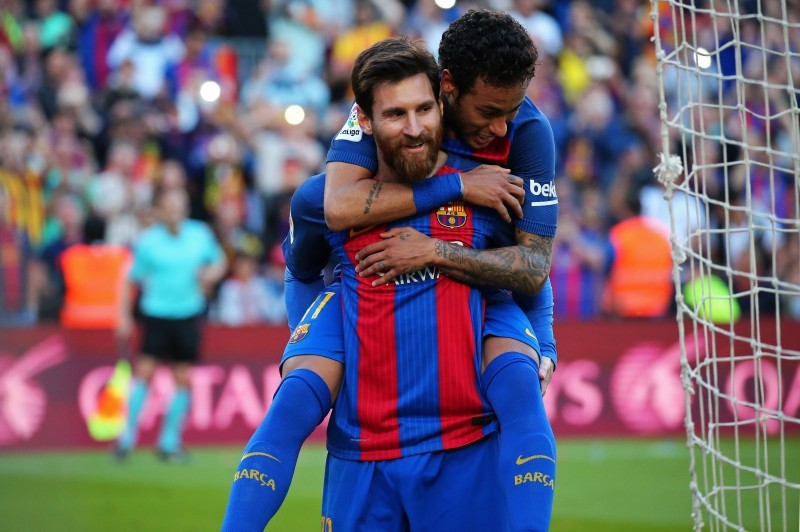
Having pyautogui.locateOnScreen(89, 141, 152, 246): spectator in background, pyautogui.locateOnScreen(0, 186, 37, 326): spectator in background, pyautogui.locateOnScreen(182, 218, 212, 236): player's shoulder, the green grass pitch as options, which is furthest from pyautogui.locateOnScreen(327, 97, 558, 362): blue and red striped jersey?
pyautogui.locateOnScreen(89, 141, 152, 246): spectator in background

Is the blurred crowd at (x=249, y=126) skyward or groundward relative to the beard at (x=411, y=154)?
skyward

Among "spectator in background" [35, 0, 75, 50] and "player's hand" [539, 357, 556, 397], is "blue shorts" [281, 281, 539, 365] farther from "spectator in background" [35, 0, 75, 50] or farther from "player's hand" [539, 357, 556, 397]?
"spectator in background" [35, 0, 75, 50]

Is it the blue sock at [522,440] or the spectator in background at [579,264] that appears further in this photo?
the spectator in background at [579,264]

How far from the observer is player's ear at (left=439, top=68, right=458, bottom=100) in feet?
12.3

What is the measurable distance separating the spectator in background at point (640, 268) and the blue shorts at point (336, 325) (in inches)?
288

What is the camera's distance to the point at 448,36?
12.4 feet

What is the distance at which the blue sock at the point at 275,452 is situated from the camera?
357cm

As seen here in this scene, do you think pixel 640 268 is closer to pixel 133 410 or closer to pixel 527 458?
pixel 133 410

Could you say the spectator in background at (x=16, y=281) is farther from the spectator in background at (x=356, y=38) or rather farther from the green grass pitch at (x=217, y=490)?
the spectator in background at (x=356, y=38)

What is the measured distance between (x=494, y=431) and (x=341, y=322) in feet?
2.06

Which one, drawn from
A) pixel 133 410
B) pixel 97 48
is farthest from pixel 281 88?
pixel 133 410

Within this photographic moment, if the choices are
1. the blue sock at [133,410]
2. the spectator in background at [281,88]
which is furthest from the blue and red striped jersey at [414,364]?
the spectator in background at [281,88]

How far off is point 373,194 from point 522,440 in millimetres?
911

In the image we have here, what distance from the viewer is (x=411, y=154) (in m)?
3.71
